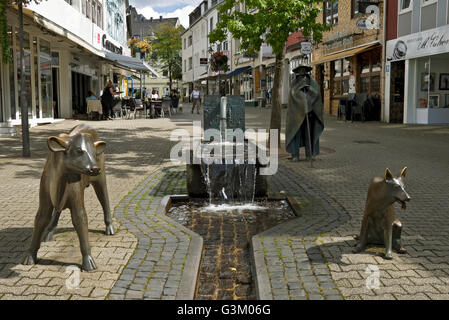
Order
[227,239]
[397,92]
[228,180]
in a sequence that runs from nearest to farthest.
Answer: [227,239] < [228,180] < [397,92]

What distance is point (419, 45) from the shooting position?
1842 cm

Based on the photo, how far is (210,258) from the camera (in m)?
4.37

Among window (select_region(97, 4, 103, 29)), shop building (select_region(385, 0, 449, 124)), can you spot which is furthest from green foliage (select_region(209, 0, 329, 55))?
window (select_region(97, 4, 103, 29))

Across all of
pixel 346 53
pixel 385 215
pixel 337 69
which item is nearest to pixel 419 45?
pixel 346 53

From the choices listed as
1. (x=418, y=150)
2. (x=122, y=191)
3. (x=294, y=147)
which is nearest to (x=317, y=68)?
(x=418, y=150)

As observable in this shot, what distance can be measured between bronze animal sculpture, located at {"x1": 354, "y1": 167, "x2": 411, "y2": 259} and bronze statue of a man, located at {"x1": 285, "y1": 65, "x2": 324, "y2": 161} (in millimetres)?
5104

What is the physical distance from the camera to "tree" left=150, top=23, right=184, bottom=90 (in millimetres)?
70938

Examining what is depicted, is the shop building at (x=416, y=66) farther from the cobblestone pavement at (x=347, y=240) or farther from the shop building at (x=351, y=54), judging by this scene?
the cobblestone pavement at (x=347, y=240)

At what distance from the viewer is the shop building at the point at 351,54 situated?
70.1 feet

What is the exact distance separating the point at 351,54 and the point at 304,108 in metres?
14.3

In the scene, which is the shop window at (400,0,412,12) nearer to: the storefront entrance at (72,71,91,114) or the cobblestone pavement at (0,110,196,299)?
the cobblestone pavement at (0,110,196,299)

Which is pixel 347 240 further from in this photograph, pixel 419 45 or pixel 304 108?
pixel 419 45

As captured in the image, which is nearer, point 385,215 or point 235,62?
point 385,215

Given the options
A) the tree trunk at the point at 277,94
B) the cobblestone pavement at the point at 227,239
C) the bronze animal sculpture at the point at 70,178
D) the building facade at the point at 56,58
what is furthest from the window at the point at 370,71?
the bronze animal sculpture at the point at 70,178
